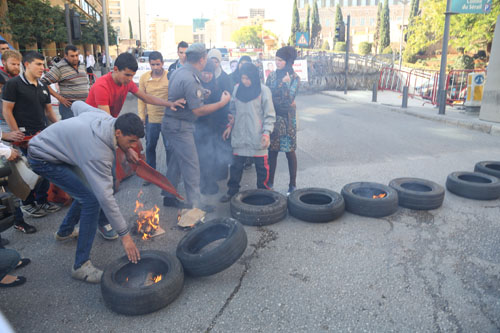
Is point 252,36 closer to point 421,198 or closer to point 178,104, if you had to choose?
point 421,198

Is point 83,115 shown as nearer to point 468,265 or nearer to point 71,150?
point 71,150

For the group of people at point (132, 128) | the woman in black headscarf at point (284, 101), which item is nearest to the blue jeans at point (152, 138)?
the group of people at point (132, 128)

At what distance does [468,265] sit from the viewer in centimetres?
365

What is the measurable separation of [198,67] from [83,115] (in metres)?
1.67

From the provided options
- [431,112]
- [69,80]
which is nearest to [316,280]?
[69,80]

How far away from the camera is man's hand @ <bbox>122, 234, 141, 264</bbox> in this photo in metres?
3.09

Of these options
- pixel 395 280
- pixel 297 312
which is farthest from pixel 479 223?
pixel 297 312

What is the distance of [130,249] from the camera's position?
10.2 ft

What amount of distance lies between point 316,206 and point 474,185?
2438mm

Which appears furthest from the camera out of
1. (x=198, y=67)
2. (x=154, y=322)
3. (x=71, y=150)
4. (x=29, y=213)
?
(x=29, y=213)

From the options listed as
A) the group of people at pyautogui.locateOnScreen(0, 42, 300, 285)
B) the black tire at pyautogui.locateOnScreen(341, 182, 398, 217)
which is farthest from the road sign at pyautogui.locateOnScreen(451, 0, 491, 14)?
the black tire at pyautogui.locateOnScreen(341, 182, 398, 217)

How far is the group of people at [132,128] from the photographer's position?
301 cm

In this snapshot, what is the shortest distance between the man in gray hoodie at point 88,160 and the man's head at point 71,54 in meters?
2.50

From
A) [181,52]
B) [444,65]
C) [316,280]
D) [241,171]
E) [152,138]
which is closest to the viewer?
[316,280]
